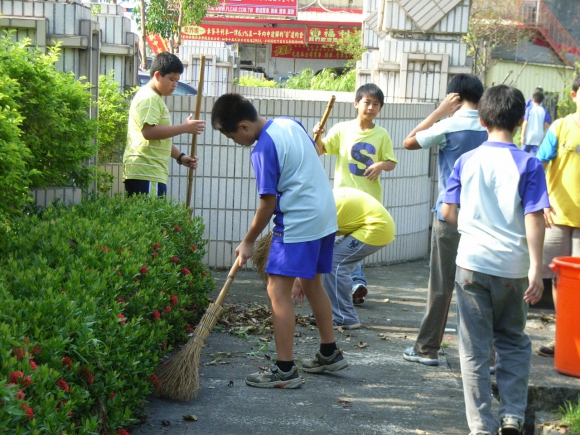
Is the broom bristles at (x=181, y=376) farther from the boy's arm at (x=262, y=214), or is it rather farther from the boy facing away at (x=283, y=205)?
the boy's arm at (x=262, y=214)

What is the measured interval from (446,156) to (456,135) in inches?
7.0

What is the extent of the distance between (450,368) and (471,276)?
4.76ft

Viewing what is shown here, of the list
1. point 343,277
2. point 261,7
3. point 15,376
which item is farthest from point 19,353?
point 261,7

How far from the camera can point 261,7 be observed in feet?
125

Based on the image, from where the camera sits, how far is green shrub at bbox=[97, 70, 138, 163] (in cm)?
780

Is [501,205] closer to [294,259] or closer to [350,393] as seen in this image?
[294,259]

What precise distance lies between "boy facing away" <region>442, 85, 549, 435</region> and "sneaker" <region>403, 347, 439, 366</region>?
3.84ft

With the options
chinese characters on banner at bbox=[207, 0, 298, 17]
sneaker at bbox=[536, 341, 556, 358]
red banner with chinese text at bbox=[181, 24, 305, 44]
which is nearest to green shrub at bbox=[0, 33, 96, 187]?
sneaker at bbox=[536, 341, 556, 358]

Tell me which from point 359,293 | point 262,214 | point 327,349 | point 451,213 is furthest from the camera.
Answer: point 359,293

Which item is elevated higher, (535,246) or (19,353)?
(535,246)

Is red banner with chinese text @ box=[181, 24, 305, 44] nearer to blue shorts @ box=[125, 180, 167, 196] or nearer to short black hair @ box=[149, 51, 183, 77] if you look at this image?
short black hair @ box=[149, 51, 183, 77]

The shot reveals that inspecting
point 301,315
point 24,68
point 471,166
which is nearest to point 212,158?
point 301,315

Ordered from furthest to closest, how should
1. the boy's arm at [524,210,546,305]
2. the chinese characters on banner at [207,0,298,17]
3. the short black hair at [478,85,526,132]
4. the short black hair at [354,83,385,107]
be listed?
the chinese characters on banner at [207,0,298,17]
the short black hair at [354,83,385,107]
the short black hair at [478,85,526,132]
the boy's arm at [524,210,546,305]

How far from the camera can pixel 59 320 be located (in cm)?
333
